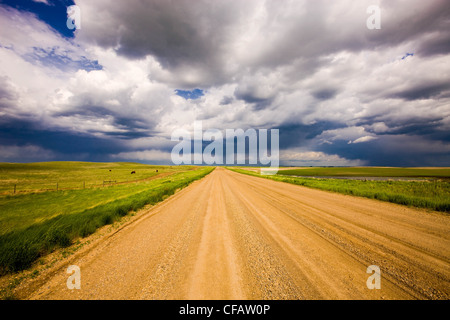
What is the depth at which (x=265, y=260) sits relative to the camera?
4531 mm

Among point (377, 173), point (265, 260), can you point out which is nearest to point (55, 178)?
point (265, 260)

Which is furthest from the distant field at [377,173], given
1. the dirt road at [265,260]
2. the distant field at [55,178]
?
the dirt road at [265,260]

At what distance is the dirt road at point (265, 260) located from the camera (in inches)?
132

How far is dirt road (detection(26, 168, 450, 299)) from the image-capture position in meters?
3.37

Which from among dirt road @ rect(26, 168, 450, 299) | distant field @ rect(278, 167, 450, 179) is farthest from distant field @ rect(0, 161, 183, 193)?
distant field @ rect(278, 167, 450, 179)

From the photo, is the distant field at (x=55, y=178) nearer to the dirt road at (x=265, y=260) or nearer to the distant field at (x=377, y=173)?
the dirt road at (x=265, y=260)

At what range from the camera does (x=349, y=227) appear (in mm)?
7020

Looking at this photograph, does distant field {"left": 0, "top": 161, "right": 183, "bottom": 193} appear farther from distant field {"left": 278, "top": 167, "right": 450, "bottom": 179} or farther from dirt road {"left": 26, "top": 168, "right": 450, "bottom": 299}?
distant field {"left": 278, "top": 167, "right": 450, "bottom": 179}

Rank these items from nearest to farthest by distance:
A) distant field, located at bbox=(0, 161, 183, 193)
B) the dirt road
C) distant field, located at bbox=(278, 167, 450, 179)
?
the dirt road, distant field, located at bbox=(0, 161, 183, 193), distant field, located at bbox=(278, 167, 450, 179)

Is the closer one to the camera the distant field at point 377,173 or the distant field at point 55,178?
the distant field at point 55,178
